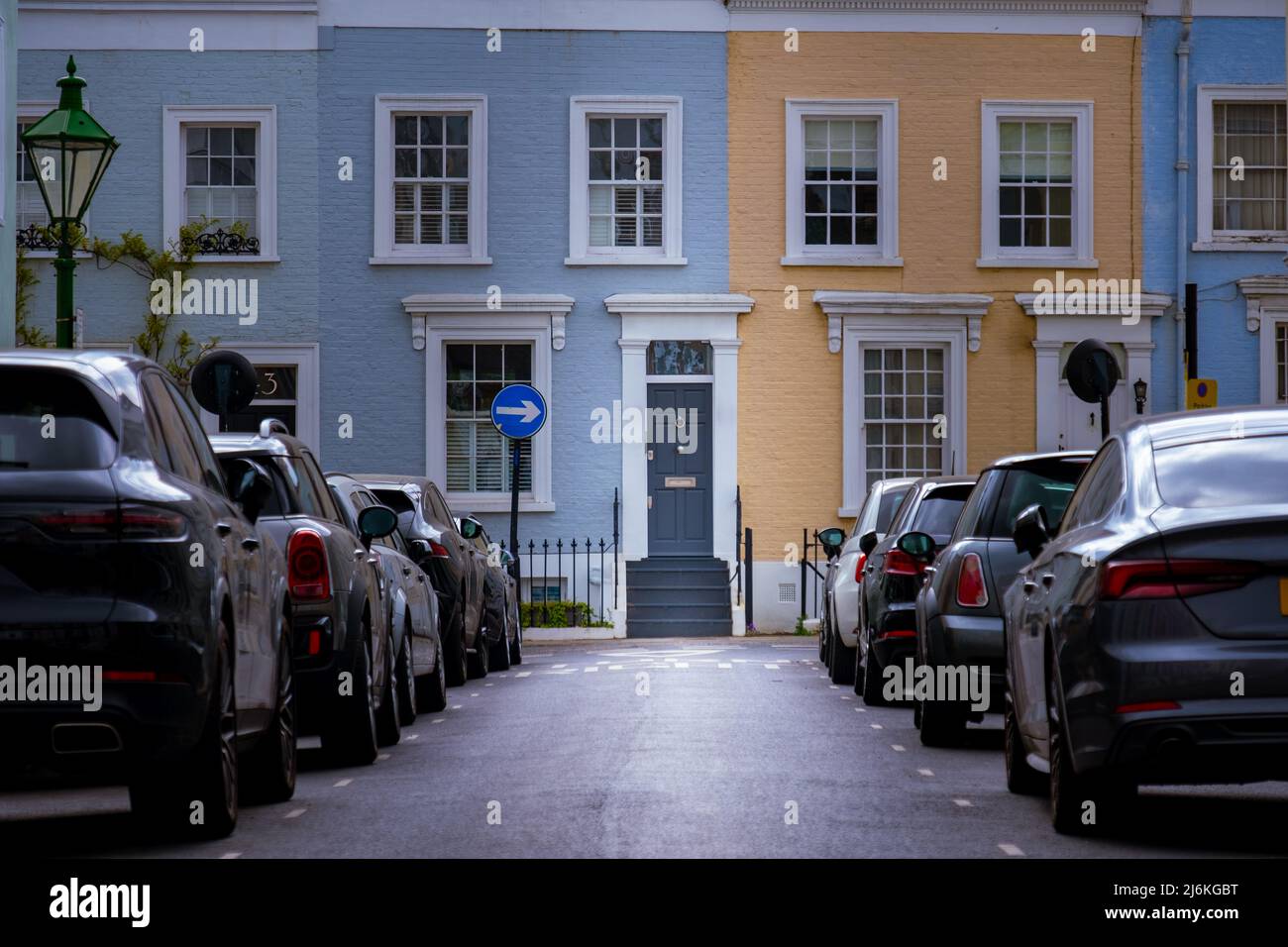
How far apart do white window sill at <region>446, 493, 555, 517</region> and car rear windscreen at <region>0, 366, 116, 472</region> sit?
2203 centimetres

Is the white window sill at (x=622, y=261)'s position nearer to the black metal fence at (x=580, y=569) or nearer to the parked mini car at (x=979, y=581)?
the black metal fence at (x=580, y=569)

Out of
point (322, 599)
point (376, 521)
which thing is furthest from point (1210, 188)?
point (322, 599)

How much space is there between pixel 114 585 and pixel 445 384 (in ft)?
74.4

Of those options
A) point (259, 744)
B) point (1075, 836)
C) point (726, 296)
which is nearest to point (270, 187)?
point (726, 296)

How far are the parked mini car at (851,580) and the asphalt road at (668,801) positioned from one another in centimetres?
257

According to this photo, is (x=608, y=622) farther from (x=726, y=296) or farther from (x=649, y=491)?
(x=726, y=296)

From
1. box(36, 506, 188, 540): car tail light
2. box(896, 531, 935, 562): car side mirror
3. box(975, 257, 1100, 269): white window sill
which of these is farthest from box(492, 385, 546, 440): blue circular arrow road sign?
box(36, 506, 188, 540): car tail light

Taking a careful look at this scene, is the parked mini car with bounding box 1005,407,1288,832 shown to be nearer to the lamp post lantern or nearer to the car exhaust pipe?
the car exhaust pipe

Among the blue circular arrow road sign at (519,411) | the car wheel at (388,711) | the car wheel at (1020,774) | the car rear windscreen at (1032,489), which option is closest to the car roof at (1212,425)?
the car wheel at (1020,774)

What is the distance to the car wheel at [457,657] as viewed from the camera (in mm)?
18984

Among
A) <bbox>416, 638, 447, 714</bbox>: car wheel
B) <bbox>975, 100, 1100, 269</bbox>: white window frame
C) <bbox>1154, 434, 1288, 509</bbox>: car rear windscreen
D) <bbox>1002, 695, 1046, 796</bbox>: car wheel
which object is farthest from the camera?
<bbox>975, 100, 1100, 269</bbox>: white window frame

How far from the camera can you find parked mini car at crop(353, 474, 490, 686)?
18.4 metres

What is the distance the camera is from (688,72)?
30.5m
